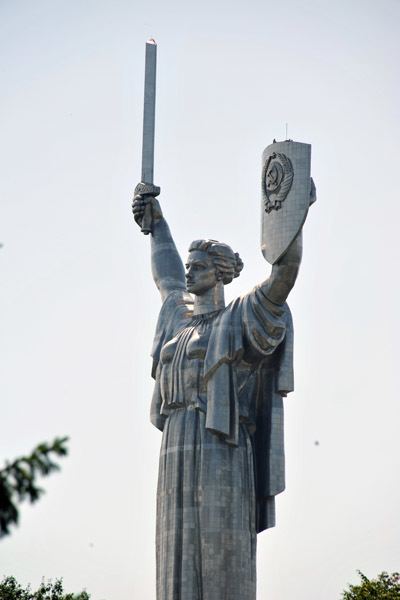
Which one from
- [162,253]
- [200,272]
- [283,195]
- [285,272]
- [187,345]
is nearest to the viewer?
[285,272]

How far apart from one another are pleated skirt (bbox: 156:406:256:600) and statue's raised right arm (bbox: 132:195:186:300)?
277 centimetres

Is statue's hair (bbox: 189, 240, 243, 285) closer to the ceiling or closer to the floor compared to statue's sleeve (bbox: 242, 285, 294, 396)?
closer to the ceiling

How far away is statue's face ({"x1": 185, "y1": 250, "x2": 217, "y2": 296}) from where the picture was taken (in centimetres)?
1848

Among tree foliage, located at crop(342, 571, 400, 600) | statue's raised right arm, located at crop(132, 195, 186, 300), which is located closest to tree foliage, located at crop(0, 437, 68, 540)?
→ statue's raised right arm, located at crop(132, 195, 186, 300)

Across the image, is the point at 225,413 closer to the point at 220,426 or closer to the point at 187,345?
the point at 220,426

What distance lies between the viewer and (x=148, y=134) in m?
20.0

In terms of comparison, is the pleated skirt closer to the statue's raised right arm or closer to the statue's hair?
the statue's hair

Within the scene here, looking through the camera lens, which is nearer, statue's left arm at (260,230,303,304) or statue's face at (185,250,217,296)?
statue's left arm at (260,230,303,304)

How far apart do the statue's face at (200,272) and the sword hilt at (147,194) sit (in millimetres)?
1983

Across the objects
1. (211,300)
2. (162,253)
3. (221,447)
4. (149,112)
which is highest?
(149,112)

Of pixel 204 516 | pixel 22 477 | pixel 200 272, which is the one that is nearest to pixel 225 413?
pixel 204 516

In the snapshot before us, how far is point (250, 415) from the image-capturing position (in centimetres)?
1805

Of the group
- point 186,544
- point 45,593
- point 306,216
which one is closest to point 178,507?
point 186,544

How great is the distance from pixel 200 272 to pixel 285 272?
1852 millimetres
